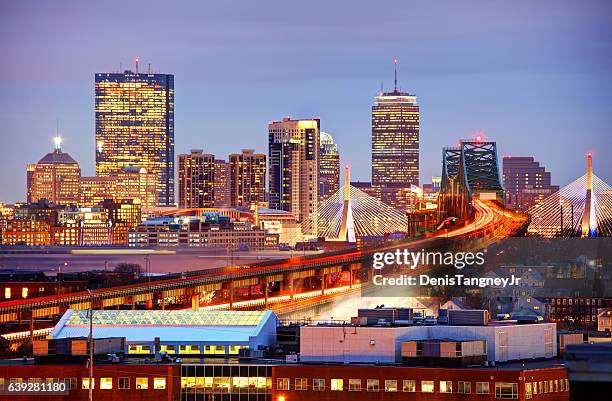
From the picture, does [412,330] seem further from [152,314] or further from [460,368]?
[152,314]

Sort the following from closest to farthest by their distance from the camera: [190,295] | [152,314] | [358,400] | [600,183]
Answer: [358,400]
[152,314]
[190,295]
[600,183]

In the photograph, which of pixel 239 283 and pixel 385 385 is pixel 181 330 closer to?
pixel 385 385

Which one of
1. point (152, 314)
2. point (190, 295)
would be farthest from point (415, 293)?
point (152, 314)

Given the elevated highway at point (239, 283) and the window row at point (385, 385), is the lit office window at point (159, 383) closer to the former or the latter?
the window row at point (385, 385)

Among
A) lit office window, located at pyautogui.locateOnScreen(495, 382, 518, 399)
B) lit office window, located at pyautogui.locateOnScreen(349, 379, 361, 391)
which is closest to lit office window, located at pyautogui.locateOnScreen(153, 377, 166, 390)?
lit office window, located at pyautogui.locateOnScreen(349, 379, 361, 391)

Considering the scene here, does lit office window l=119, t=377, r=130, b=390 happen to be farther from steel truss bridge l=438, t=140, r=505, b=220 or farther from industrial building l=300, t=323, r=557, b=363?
steel truss bridge l=438, t=140, r=505, b=220

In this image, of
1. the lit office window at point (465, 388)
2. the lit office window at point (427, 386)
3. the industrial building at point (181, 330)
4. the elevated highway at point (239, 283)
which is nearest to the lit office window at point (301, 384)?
the lit office window at point (427, 386)
